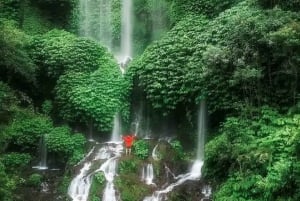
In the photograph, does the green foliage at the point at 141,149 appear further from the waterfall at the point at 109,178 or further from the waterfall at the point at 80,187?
the waterfall at the point at 80,187

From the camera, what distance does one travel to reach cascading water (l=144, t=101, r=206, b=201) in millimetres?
15049

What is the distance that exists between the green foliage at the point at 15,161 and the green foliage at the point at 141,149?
3.84m

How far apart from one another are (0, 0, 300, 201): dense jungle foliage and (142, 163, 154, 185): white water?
0.62m

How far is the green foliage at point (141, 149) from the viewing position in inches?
656

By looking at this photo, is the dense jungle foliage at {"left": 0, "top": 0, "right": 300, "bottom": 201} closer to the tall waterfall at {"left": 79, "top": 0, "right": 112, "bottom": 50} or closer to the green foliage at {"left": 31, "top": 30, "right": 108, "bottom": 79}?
the green foliage at {"left": 31, "top": 30, "right": 108, "bottom": 79}

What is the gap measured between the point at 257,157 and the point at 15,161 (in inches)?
340

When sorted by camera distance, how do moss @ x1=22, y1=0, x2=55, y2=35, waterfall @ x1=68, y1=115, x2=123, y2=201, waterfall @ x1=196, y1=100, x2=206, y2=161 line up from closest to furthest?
1. waterfall @ x1=68, y1=115, x2=123, y2=201
2. waterfall @ x1=196, y1=100, x2=206, y2=161
3. moss @ x1=22, y1=0, x2=55, y2=35

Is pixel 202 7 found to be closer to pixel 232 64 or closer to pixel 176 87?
pixel 176 87

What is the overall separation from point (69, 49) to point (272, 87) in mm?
8648

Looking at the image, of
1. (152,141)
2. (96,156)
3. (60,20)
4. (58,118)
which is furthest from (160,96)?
(60,20)

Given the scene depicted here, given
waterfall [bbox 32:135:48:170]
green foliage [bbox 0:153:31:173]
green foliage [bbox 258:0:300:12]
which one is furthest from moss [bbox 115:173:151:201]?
green foliage [bbox 258:0:300:12]

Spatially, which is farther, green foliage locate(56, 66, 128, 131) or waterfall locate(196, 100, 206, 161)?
green foliage locate(56, 66, 128, 131)

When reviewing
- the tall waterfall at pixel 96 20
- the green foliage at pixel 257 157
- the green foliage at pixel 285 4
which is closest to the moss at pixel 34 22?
the tall waterfall at pixel 96 20

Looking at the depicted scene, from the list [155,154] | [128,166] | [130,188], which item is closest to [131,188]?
[130,188]
